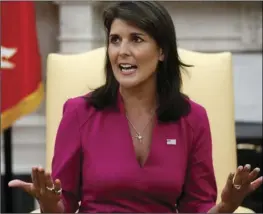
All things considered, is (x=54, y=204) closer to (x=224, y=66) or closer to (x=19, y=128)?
(x=224, y=66)

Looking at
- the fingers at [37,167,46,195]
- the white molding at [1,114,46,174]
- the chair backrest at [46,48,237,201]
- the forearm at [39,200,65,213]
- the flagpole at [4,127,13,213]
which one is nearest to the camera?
the fingers at [37,167,46,195]

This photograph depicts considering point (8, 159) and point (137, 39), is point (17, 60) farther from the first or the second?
point (137, 39)

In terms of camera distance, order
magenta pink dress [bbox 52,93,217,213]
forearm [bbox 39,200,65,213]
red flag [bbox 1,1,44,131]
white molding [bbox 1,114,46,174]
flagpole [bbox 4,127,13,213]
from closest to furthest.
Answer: forearm [bbox 39,200,65,213]
magenta pink dress [bbox 52,93,217,213]
red flag [bbox 1,1,44,131]
flagpole [bbox 4,127,13,213]
white molding [bbox 1,114,46,174]

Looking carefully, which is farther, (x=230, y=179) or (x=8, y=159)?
(x=8, y=159)

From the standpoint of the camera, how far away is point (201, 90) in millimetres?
1649

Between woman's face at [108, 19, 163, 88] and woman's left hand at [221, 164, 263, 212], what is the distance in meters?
0.30

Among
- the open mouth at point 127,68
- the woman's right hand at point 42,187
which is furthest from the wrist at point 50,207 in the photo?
the open mouth at point 127,68

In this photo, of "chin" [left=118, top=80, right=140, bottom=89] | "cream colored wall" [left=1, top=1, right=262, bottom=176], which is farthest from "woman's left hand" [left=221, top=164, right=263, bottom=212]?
"cream colored wall" [left=1, top=1, right=262, bottom=176]

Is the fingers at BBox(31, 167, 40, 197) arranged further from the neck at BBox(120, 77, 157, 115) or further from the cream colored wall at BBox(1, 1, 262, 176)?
the cream colored wall at BBox(1, 1, 262, 176)

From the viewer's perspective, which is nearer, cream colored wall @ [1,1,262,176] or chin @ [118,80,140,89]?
chin @ [118,80,140,89]

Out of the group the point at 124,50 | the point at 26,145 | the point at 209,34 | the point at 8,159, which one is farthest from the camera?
the point at 26,145

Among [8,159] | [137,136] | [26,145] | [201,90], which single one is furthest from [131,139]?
[26,145]

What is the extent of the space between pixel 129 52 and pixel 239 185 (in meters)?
0.36

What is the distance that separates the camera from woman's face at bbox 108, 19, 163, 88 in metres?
1.19
